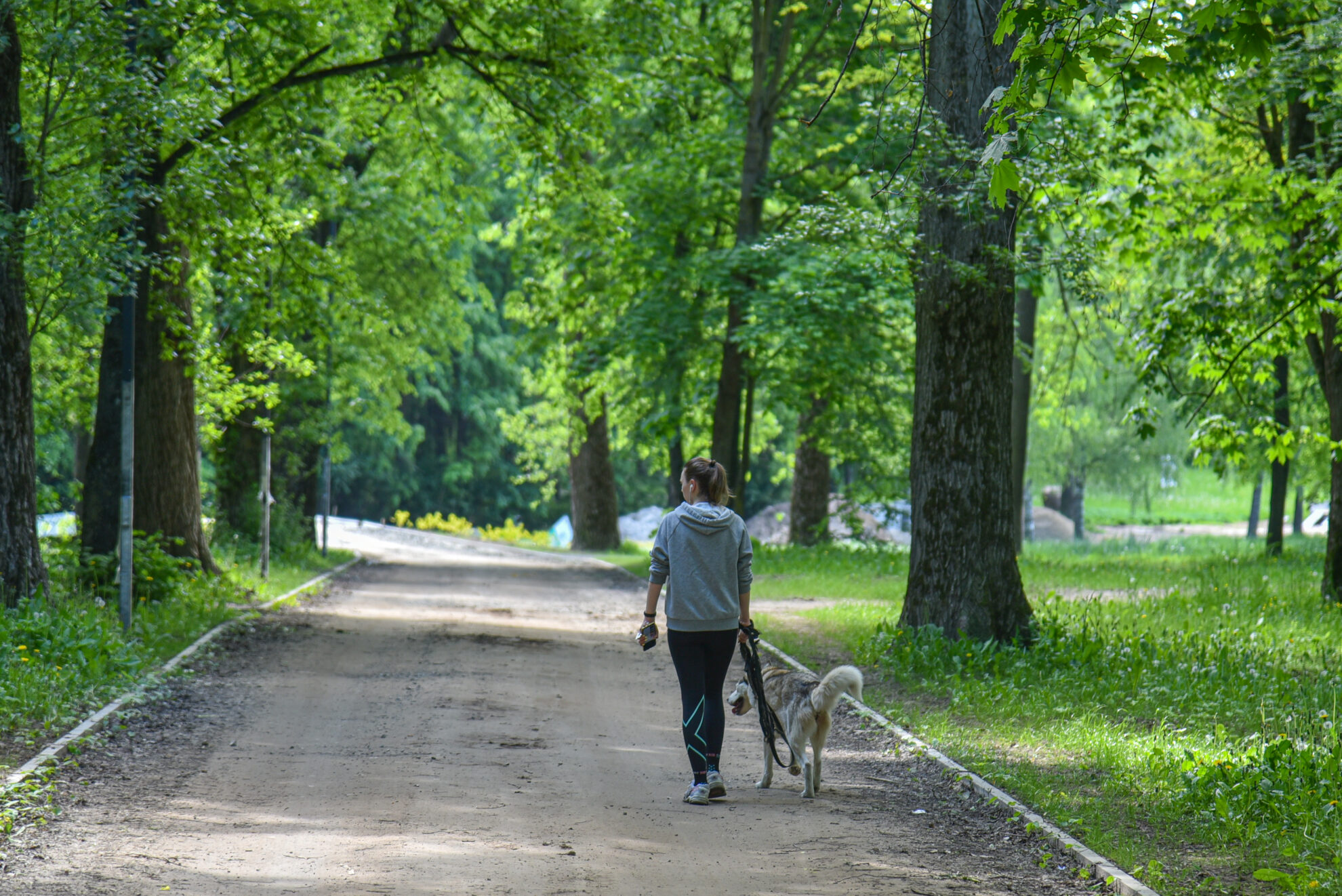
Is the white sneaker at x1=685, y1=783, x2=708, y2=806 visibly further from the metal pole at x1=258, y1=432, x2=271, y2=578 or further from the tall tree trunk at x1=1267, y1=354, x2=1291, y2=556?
the tall tree trunk at x1=1267, y1=354, x2=1291, y2=556

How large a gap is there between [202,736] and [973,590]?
680cm

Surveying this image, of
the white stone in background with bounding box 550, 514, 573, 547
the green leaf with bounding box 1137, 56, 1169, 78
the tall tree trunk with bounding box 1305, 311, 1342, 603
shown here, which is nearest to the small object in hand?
the green leaf with bounding box 1137, 56, 1169, 78

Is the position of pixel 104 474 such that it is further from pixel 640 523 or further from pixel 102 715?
pixel 640 523

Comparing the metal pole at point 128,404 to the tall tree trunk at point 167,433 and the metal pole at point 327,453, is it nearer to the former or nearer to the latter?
the tall tree trunk at point 167,433

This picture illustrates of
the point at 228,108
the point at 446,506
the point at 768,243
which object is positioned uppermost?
the point at 228,108

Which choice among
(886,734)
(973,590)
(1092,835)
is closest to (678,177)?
(973,590)

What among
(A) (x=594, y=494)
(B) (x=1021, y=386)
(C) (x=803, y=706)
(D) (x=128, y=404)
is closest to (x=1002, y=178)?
(C) (x=803, y=706)

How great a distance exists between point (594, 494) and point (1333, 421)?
20736 millimetres

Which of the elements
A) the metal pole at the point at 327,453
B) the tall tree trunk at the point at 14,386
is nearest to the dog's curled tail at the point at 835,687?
the tall tree trunk at the point at 14,386

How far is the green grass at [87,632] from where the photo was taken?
329 inches

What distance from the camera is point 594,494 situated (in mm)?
33250

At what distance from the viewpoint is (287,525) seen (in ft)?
76.9

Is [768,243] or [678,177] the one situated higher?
[678,177]

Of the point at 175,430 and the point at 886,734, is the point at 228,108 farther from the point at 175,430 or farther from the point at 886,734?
the point at 886,734
